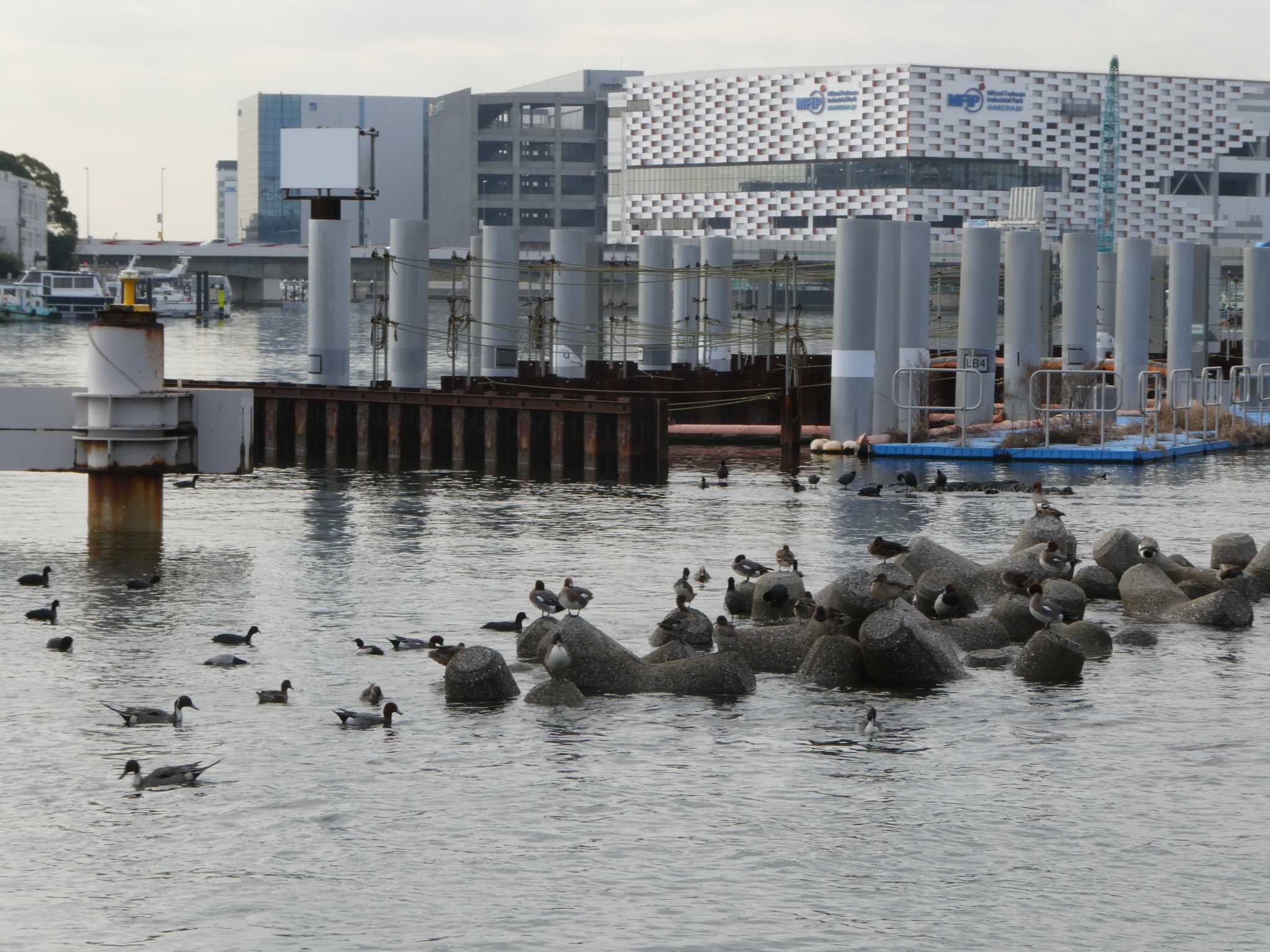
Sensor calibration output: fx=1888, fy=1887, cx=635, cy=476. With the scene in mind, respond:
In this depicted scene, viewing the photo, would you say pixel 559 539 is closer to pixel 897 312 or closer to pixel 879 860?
pixel 879 860

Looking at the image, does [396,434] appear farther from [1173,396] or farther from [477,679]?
[477,679]

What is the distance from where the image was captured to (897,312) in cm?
5197

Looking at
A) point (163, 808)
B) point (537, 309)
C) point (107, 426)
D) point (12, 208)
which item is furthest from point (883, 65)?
point (163, 808)

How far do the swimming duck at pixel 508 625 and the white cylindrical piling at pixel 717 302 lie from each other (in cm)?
4164

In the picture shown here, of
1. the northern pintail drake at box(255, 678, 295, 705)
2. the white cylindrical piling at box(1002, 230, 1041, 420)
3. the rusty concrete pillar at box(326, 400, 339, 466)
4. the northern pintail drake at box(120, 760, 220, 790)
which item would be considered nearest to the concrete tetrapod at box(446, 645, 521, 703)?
the northern pintail drake at box(255, 678, 295, 705)

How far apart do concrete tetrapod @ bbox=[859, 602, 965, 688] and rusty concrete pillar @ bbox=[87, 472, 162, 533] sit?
14.0 m

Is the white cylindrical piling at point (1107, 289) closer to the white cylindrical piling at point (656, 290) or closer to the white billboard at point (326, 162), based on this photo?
the white cylindrical piling at point (656, 290)

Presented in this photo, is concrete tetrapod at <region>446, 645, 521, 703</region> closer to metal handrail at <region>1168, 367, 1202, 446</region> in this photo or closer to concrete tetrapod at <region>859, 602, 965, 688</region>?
concrete tetrapod at <region>859, 602, 965, 688</region>

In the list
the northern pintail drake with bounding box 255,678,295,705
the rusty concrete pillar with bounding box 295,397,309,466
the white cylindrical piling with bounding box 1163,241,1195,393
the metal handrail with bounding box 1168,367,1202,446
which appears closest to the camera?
the northern pintail drake with bounding box 255,678,295,705

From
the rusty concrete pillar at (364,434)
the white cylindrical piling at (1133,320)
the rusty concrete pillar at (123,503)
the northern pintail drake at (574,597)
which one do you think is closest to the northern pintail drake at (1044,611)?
the northern pintail drake at (574,597)

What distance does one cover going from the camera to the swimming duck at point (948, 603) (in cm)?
2395

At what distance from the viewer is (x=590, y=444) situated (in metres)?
43.3

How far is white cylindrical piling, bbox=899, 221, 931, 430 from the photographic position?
5222cm

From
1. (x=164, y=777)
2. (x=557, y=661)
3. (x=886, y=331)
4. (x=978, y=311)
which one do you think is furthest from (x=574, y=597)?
(x=978, y=311)
